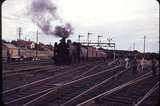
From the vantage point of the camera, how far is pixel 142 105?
432 inches

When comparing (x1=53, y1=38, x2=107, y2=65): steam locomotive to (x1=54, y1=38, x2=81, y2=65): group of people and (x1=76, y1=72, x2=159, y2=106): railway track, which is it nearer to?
(x1=54, y1=38, x2=81, y2=65): group of people

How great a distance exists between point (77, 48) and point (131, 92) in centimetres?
2205

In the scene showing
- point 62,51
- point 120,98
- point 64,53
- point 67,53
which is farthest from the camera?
point 62,51

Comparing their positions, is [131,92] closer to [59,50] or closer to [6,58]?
[59,50]

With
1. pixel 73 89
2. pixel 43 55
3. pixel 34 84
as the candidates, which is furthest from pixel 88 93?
pixel 43 55

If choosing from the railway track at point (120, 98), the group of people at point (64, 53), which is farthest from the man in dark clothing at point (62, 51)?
the railway track at point (120, 98)

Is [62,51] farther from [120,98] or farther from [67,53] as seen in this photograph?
[120,98]

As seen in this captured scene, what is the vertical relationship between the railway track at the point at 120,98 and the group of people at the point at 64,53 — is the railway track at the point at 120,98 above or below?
below

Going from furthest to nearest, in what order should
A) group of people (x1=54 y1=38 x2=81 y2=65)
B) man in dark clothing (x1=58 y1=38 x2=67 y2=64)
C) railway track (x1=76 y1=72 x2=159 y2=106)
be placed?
man in dark clothing (x1=58 y1=38 x2=67 y2=64) → group of people (x1=54 y1=38 x2=81 y2=65) → railway track (x1=76 y1=72 x2=159 y2=106)

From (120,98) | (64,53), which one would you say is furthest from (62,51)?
(120,98)

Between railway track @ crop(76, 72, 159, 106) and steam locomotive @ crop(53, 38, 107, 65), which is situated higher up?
steam locomotive @ crop(53, 38, 107, 65)

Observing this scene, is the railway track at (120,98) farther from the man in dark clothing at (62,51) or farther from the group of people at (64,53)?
the man in dark clothing at (62,51)

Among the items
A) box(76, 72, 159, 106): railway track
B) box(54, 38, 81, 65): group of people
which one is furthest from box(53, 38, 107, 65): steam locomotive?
box(76, 72, 159, 106): railway track

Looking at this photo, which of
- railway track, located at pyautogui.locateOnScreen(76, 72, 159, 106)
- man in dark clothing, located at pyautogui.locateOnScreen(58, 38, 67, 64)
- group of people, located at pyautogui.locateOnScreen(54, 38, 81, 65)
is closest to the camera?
railway track, located at pyautogui.locateOnScreen(76, 72, 159, 106)
